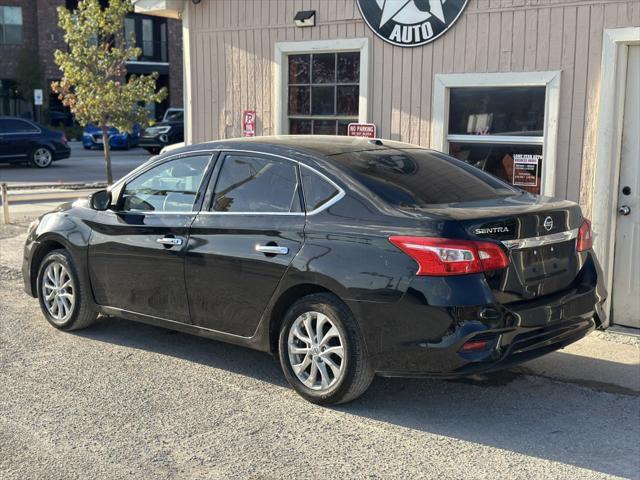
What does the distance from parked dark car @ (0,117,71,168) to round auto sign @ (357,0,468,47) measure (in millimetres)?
18177

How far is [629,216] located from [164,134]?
2426 centimetres

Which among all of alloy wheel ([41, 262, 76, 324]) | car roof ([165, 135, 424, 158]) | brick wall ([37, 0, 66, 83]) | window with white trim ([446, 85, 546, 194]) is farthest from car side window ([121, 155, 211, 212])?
brick wall ([37, 0, 66, 83])

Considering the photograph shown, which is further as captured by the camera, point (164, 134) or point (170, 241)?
point (164, 134)

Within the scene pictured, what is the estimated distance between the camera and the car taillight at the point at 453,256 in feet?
14.4

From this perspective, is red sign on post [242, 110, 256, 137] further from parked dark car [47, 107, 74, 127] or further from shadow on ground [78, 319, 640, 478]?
parked dark car [47, 107, 74, 127]

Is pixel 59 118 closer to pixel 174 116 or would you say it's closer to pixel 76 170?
pixel 174 116

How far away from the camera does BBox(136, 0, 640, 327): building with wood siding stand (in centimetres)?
675

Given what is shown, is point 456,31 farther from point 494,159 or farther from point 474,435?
point 474,435

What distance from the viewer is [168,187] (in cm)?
587

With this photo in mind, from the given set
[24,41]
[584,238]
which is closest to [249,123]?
[584,238]

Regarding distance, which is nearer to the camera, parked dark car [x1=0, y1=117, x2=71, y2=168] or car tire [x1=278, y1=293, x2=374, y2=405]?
car tire [x1=278, y1=293, x2=374, y2=405]

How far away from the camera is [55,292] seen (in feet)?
21.6

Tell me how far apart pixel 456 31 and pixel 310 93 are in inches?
76.3

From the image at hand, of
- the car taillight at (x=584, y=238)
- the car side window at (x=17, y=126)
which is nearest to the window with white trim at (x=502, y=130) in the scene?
the car taillight at (x=584, y=238)
